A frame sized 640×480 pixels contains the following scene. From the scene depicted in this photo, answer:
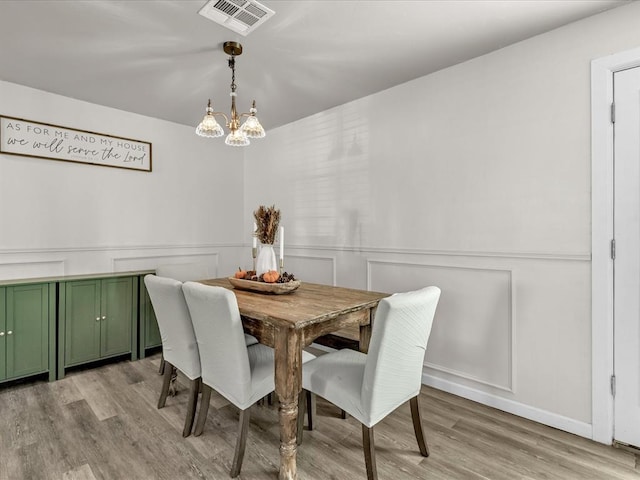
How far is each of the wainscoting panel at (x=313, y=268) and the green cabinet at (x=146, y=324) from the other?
147cm

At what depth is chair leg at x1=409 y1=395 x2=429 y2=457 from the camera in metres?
1.77

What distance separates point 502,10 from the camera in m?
1.88

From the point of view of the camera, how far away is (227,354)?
5.47ft

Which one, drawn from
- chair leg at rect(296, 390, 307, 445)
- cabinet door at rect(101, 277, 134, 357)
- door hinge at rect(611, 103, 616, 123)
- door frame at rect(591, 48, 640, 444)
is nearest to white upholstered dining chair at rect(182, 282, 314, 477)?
chair leg at rect(296, 390, 307, 445)

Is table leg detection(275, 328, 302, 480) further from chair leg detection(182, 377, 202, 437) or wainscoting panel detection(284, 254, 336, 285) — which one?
wainscoting panel detection(284, 254, 336, 285)

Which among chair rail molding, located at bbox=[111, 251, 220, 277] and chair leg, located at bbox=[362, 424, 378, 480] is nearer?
chair leg, located at bbox=[362, 424, 378, 480]

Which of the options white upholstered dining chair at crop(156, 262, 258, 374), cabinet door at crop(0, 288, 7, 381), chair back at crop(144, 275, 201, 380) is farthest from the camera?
white upholstered dining chair at crop(156, 262, 258, 374)

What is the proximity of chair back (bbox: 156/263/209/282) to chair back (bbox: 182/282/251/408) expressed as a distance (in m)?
1.61

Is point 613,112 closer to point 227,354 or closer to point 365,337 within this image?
point 365,337

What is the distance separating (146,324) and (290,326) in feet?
7.84

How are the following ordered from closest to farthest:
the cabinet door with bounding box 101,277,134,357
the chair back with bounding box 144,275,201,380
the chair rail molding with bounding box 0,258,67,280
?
the chair back with bounding box 144,275,201,380, the chair rail molding with bounding box 0,258,67,280, the cabinet door with bounding box 101,277,134,357

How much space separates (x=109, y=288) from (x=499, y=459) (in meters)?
3.22

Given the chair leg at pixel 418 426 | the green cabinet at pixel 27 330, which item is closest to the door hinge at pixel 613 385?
the chair leg at pixel 418 426

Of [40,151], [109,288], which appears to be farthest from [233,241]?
[40,151]
